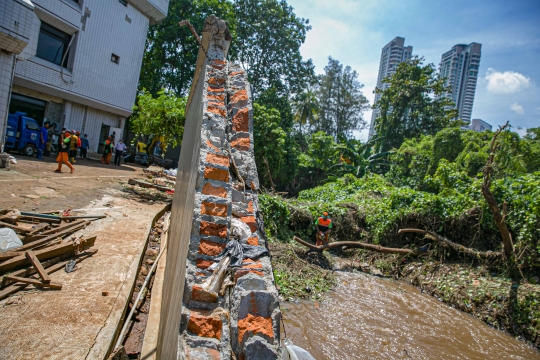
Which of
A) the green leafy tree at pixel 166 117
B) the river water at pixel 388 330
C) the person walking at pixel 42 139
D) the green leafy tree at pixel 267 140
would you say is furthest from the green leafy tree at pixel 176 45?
the river water at pixel 388 330

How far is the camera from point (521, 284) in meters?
7.01

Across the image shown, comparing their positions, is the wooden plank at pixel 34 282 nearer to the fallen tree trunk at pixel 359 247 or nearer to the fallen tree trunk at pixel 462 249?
the fallen tree trunk at pixel 359 247

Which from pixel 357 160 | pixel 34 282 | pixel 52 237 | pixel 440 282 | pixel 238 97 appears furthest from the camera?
pixel 357 160

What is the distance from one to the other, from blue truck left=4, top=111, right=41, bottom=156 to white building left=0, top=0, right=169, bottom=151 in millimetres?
825

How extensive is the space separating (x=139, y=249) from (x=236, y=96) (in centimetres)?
298

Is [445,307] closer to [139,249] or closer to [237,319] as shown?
[139,249]

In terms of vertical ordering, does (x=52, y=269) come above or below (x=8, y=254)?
below

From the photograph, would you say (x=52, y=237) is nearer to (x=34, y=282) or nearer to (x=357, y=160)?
(x=34, y=282)

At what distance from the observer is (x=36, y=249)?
3.73m

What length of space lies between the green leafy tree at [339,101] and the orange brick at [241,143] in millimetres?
30044

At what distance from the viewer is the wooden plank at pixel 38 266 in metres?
Result: 3.11

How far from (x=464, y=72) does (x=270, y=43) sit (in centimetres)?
4075

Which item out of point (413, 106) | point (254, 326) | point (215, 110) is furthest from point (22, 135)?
point (413, 106)

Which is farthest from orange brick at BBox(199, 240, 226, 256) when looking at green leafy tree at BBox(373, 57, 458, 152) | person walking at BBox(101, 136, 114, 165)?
green leafy tree at BBox(373, 57, 458, 152)
